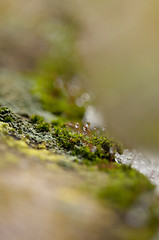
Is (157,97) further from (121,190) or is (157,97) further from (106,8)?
(106,8)

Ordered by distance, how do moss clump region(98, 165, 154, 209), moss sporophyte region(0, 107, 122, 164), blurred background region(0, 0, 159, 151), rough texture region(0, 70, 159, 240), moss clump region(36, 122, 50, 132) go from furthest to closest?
blurred background region(0, 0, 159, 151)
moss clump region(36, 122, 50, 132)
moss sporophyte region(0, 107, 122, 164)
moss clump region(98, 165, 154, 209)
rough texture region(0, 70, 159, 240)

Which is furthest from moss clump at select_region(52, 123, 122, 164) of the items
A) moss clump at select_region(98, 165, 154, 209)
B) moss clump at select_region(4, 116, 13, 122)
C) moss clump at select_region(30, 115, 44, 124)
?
moss clump at select_region(4, 116, 13, 122)

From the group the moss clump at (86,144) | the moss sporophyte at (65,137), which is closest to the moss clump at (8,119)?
the moss sporophyte at (65,137)

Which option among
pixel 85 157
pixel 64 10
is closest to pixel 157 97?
pixel 85 157

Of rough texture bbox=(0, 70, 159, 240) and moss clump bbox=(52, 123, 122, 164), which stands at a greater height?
moss clump bbox=(52, 123, 122, 164)

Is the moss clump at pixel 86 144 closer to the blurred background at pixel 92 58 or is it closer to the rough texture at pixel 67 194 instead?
the rough texture at pixel 67 194

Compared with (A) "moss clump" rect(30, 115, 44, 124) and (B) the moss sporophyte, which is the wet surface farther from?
(A) "moss clump" rect(30, 115, 44, 124)
